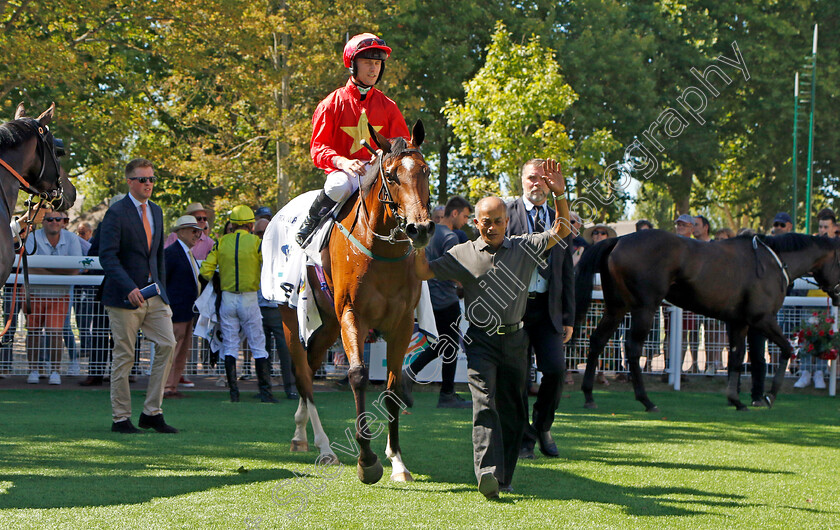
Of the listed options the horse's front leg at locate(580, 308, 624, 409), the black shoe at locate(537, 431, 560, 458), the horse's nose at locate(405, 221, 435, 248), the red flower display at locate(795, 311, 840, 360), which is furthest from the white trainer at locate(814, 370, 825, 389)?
the horse's nose at locate(405, 221, 435, 248)

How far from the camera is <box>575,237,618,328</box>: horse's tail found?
977 cm

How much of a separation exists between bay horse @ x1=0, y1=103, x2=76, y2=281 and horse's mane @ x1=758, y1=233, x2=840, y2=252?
7.64 meters

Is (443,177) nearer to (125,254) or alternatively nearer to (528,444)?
(125,254)

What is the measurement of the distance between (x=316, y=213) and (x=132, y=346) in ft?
7.35

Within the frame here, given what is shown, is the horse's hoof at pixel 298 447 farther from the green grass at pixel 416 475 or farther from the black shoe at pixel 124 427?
the black shoe at pixel 124 427

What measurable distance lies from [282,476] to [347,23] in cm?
1504

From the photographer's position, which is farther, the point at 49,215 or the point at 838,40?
the point at 838,40

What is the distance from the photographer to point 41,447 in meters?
6.36

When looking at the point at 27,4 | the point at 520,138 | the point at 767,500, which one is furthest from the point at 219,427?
the point at 520,138

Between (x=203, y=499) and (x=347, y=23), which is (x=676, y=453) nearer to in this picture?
(x=203, y=499)

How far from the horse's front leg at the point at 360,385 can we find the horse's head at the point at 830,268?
7.14 meters

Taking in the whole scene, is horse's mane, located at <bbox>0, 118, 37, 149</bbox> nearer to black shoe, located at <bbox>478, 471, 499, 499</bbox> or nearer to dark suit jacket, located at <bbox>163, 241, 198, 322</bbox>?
black shoe, located at <bbox>478, 471, 499, 499</bbox>

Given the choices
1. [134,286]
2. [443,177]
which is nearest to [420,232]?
[134,286]

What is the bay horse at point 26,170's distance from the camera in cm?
555
